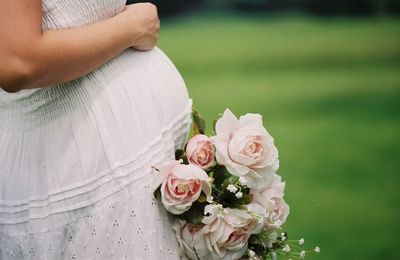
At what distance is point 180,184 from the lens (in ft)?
6.54

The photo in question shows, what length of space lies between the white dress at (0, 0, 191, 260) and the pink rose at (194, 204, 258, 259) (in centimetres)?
6

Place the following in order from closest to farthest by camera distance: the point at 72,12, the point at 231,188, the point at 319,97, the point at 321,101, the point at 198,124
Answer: the point at 72,12 < the point at 231,188 < the point at 198,124 < the point at 321,101 < the point at 319,97

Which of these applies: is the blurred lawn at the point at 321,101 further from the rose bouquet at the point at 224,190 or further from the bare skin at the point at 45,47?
the bare skin at the point at 45,47

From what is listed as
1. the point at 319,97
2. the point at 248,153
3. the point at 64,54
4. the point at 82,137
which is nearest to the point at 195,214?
the point at 248,153

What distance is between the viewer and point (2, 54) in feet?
5.90

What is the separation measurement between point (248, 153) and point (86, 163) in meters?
0.35

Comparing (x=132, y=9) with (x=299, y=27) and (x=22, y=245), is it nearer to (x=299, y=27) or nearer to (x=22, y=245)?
(x=22, y=245)

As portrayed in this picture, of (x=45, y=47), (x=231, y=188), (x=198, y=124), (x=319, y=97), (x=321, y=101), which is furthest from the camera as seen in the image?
(x=319, y=97)

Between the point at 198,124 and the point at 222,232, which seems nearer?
the point at 222,232

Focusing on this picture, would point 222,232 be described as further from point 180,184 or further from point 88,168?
point 88,168

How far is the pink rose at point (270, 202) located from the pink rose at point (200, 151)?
0.40ft

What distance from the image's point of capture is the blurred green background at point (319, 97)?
18.7ft

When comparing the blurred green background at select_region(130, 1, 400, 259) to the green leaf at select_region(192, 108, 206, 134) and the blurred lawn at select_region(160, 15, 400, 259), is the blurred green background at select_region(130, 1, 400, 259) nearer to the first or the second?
the blurred lawn at select_region(160, 15, 400, 259)

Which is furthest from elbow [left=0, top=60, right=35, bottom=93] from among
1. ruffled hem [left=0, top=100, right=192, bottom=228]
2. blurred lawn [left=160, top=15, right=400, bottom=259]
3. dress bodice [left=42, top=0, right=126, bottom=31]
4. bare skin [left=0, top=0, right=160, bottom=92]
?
blurred lawn [left=160, top=15, right=400, bottom=259]
